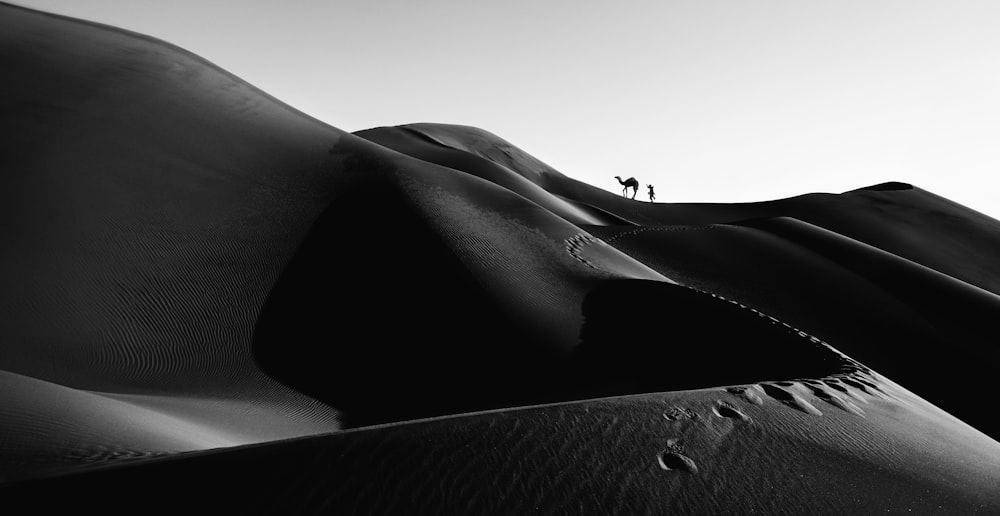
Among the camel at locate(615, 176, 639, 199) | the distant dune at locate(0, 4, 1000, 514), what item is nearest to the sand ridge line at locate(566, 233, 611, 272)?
the distant dune at locate(0, 4, 1000, 514)

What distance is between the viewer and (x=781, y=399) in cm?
187

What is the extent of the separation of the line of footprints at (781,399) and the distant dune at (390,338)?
0.05 ft

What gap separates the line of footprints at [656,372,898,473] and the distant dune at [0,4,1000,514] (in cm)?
1

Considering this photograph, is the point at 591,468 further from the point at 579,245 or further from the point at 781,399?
the point at 579,245

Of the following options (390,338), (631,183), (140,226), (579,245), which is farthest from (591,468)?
(631,183)

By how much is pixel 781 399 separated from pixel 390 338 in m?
2.53

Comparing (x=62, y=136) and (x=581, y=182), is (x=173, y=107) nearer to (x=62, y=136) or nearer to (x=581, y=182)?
(x=62, y=136)

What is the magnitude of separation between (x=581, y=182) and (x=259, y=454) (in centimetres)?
2206

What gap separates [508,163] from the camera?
2355 centimetres

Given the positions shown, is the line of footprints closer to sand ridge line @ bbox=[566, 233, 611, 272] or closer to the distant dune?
the distant dune

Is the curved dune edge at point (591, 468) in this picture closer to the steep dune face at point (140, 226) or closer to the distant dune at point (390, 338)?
the distant dune at point (390, 338)

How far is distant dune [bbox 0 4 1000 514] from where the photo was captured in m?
1.24

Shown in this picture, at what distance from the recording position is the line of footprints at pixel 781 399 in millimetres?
1386

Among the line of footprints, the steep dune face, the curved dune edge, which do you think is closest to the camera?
the curved dune edge
